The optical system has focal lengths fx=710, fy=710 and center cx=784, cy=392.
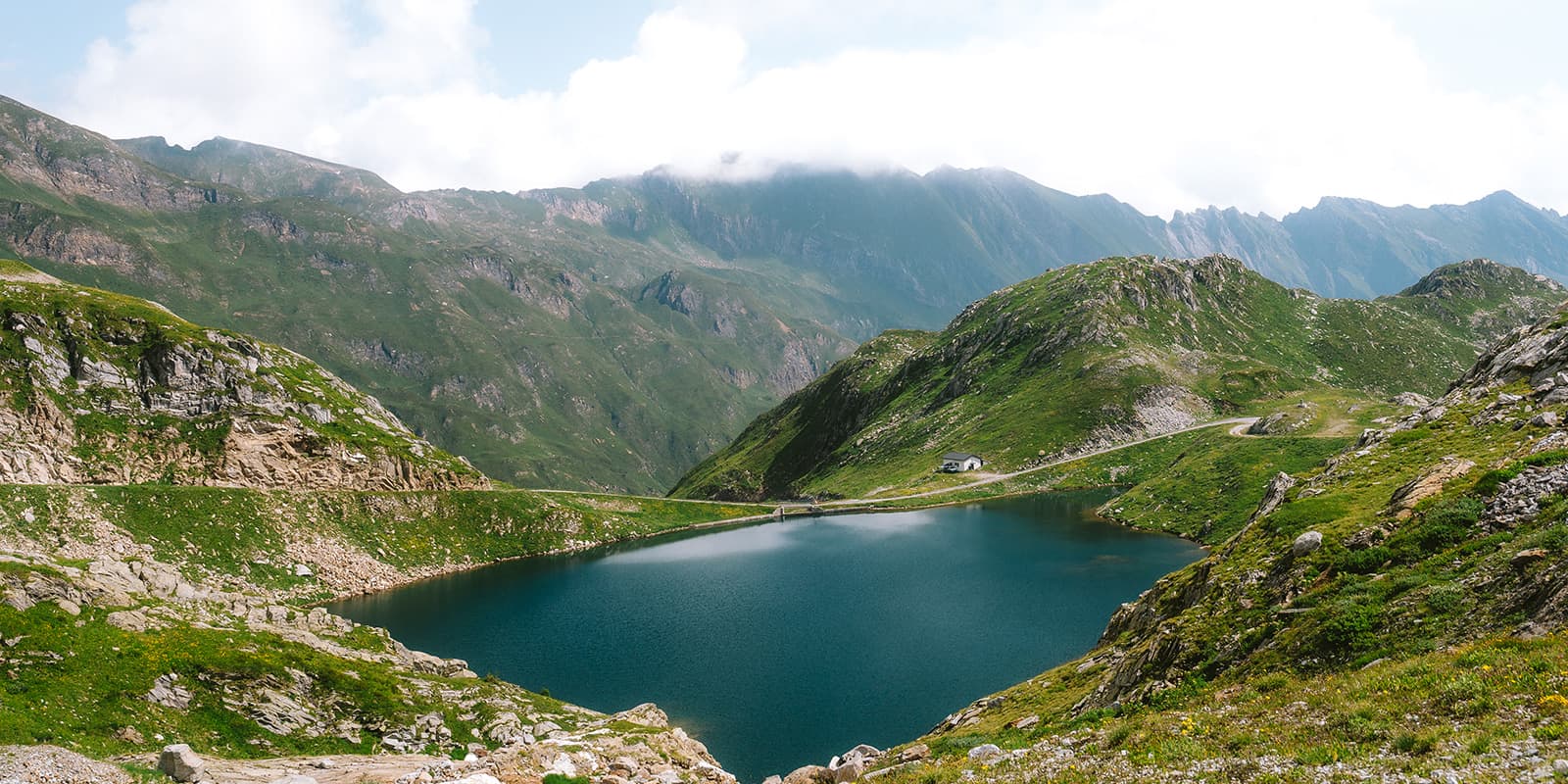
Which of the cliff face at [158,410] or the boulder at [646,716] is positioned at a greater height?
the cliff face at [158,410]

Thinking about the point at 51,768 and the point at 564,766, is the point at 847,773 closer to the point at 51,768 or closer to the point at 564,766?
the point at 564,766

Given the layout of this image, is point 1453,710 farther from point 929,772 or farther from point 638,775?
point 638,775

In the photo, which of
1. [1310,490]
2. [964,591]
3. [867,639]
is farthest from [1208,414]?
[1310,490]

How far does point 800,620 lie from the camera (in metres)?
70.0

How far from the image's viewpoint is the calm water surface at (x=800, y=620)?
49.8 metres

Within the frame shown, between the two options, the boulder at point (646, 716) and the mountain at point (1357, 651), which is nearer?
the mountain at point (1357, 651)

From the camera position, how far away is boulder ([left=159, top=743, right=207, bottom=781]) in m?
22.3

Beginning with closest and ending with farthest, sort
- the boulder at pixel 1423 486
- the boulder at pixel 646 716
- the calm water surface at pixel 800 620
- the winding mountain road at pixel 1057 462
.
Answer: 1. the boulder at pixel 1423 486
2. the boulder at pixel 646 716
3. the calm water surface at pixel 800 620
4. the winding mountain road at pixel 1057 462

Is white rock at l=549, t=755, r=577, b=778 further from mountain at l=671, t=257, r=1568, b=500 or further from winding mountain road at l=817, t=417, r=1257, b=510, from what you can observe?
mountain at l=671, t=257, r=1568, b=500

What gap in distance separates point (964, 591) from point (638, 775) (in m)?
56.2

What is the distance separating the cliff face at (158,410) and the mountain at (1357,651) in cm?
10261

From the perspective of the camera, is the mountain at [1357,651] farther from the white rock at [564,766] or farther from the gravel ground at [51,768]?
the gravel ground at [51,768]

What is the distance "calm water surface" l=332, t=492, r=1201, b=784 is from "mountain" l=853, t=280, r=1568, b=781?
57.9ft

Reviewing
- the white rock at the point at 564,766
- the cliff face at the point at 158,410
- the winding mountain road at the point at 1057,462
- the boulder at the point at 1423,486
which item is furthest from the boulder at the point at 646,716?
the winding mountain road at the point at 1057,462
